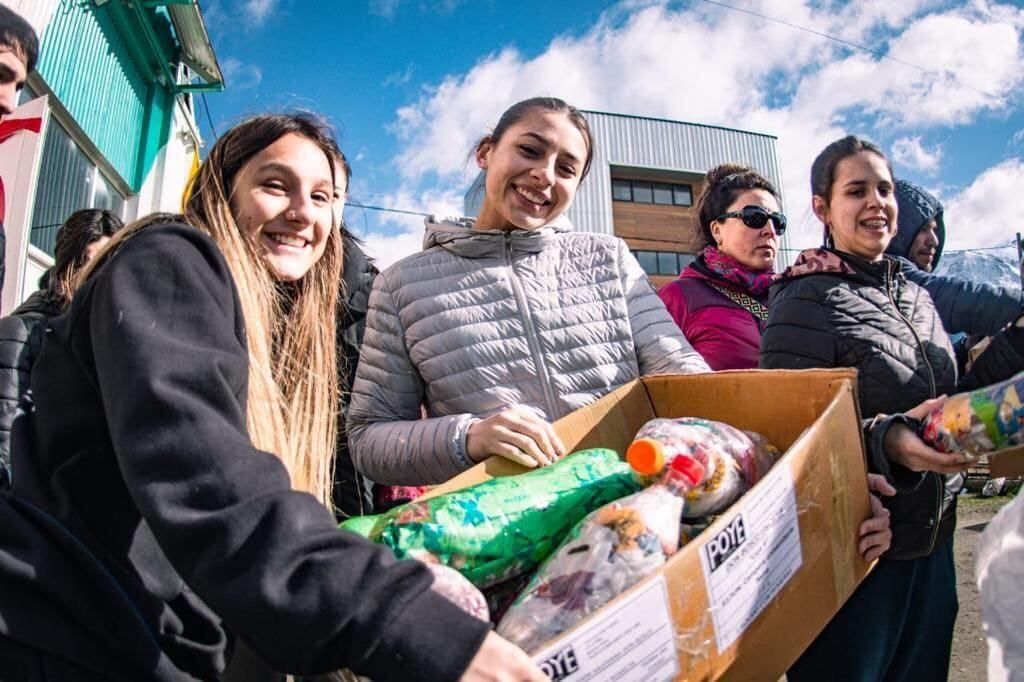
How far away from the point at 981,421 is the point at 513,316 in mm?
1022

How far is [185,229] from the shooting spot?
0.95 m

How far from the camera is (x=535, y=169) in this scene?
1.81m

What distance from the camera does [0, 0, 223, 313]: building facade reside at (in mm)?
5719

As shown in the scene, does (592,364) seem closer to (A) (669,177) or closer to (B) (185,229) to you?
(B) (185,229)

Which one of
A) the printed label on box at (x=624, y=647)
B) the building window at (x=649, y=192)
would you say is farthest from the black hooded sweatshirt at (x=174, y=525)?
the building window at (x=649, y=192)

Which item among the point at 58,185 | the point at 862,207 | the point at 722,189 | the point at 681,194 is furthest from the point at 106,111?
the point at 681,194

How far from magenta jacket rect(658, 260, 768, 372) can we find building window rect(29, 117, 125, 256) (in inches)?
229

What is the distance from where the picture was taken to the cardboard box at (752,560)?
81 cm

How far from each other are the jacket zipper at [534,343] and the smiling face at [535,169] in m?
0.17

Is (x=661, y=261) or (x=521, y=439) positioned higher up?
(x=661, y=261)

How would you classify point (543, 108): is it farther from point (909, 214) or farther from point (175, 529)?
point (909, 214)

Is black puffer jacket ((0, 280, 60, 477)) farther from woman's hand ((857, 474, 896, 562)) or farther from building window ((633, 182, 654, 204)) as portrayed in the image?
building window ((633, 182, 654, 204))

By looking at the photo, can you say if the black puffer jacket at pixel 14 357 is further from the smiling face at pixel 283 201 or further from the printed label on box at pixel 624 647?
the printed label on box at pixel 624 647

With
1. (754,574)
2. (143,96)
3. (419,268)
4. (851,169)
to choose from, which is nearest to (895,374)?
(851,169)
